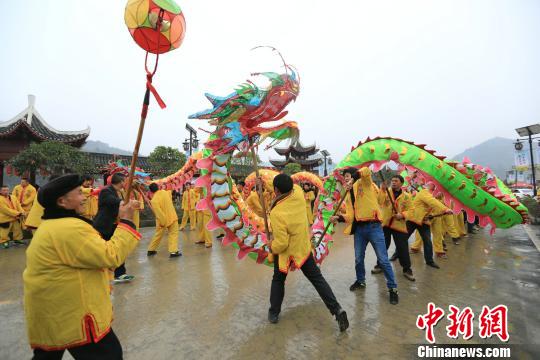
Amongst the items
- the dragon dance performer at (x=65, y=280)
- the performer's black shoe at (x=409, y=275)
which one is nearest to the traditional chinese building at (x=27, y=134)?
the dragon dance performer at (x=65, y=280)

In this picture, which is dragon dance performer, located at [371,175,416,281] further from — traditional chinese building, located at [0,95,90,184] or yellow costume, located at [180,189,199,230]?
traditional chinese building, located at [0,95,90,184]

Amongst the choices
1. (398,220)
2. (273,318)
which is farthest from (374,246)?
(273,318)

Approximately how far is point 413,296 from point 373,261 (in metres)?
1.72

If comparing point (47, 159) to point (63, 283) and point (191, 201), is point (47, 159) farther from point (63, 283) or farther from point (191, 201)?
point (63, 283)

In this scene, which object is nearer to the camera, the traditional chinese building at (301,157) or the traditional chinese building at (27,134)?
the traditional chinese building at (27,134)

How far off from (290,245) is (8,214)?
7503 mm

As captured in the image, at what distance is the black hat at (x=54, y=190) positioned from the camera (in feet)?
5.28

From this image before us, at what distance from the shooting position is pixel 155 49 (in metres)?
2.26

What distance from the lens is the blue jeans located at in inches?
146

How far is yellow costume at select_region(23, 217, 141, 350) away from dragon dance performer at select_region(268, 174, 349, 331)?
167 centimetres

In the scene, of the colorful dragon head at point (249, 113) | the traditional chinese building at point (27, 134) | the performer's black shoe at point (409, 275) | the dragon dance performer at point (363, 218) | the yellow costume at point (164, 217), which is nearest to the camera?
the colorful dragon head at point (249, 113)

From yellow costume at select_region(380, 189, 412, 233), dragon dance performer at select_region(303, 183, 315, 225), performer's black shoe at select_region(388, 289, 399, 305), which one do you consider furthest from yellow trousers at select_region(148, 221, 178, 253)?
dragon dance performer at select_region(303, 183, 315, 225)

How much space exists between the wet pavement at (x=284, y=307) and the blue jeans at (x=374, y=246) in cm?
30

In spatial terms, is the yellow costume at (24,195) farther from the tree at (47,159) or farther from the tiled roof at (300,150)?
the tiled roof at (300,150)
